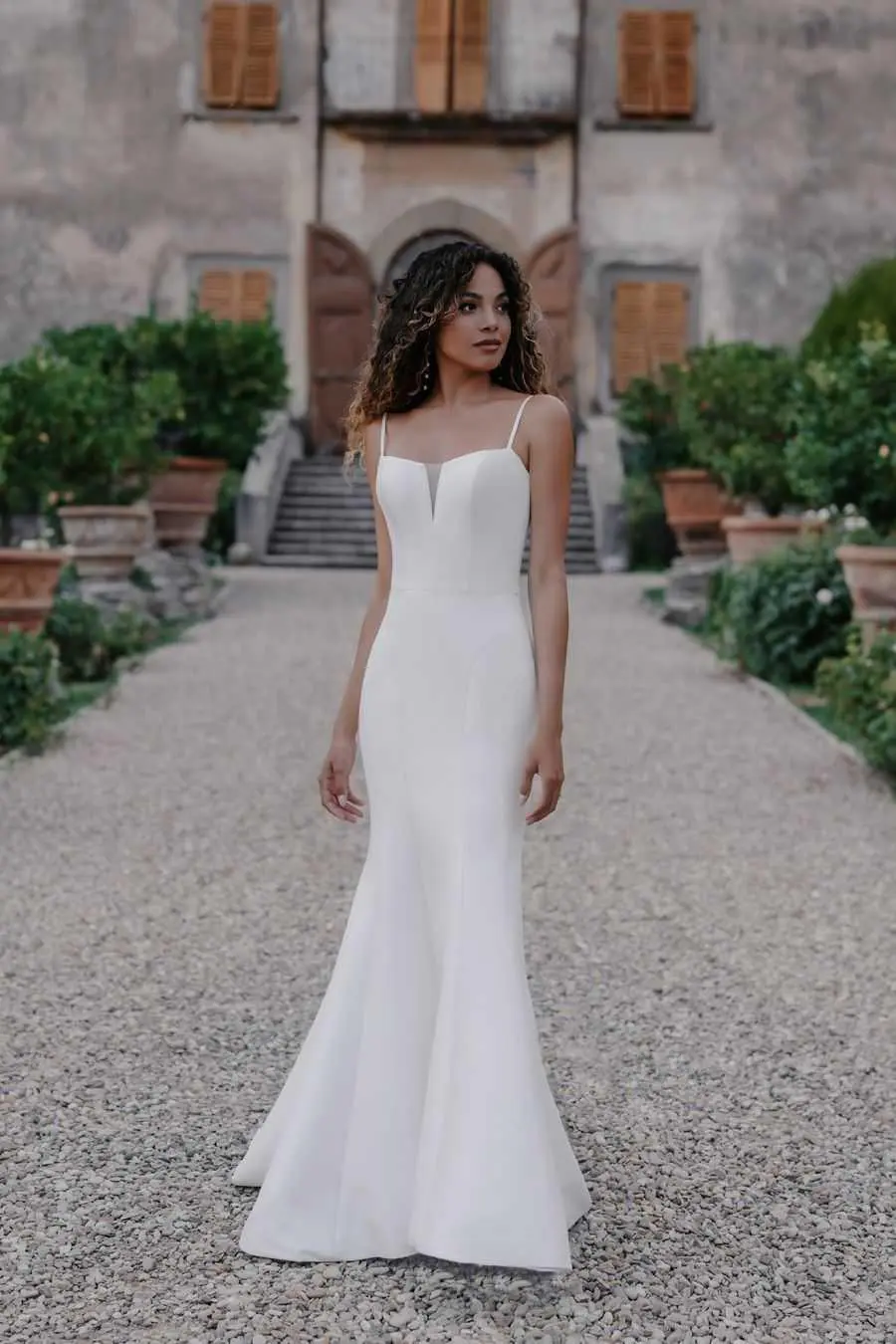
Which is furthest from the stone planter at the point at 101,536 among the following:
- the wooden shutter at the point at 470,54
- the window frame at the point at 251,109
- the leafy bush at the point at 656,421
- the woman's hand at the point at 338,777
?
the woman's hand at the point at 338,777

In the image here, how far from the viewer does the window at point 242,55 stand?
19.3 metres

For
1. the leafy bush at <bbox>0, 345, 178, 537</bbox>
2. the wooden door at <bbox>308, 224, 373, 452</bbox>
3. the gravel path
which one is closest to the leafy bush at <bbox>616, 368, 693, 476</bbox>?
the wooden door at <bbox>308, 224, 373, 452</bbox>

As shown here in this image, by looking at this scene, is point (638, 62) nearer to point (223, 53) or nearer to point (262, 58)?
point (262, 58)

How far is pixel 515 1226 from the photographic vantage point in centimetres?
262

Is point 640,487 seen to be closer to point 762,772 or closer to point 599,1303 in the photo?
point 762,772

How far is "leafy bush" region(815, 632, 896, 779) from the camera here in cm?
711

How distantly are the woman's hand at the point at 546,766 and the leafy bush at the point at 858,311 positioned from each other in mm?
9354

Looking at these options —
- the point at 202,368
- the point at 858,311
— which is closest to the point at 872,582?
the point at 858,311

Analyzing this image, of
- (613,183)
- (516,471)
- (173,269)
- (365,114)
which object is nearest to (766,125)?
(613,183)

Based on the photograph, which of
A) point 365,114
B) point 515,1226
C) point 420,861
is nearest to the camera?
→ point 515,1226

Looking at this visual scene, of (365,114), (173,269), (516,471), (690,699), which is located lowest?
(690,699)

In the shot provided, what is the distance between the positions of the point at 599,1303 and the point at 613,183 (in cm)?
1788

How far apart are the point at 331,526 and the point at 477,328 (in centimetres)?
1479

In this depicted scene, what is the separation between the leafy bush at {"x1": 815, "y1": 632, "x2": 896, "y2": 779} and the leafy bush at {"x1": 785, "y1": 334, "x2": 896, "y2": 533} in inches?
43.5
